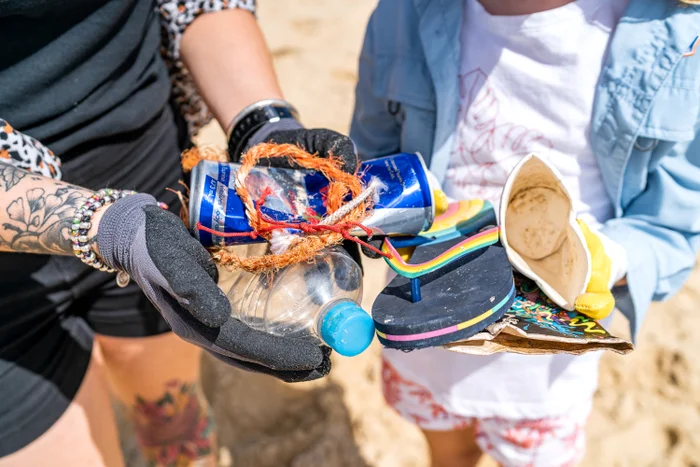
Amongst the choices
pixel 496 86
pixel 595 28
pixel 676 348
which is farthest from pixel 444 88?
pixel 676 348

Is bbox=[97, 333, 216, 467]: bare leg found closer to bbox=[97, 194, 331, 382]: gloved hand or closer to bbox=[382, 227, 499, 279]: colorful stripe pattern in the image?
bbox=[97, 194, 331, 382]: gloved hand

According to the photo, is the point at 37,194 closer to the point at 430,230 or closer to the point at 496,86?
the point at 430,230

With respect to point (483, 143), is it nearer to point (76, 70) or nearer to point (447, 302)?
point (447, 302)

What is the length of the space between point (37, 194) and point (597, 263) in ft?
2.77

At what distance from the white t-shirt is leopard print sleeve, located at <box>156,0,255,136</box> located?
50cm

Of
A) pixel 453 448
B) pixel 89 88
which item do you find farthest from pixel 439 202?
pixel 453 448

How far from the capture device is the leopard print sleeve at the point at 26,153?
866mm

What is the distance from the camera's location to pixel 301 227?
796 millimetres

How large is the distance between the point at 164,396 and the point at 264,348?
0.74 meters

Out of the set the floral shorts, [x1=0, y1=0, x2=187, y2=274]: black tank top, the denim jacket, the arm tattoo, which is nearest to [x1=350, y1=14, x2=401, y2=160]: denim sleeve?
the denim jacket

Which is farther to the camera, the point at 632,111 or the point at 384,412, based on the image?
the point at 384,412

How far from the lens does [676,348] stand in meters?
1.92

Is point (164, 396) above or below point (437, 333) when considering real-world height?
below

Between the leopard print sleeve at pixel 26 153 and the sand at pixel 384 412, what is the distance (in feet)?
3.94
